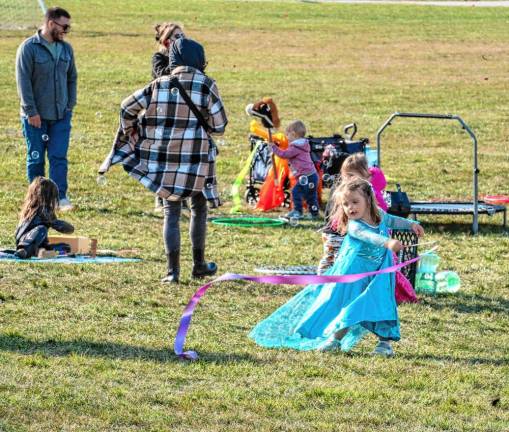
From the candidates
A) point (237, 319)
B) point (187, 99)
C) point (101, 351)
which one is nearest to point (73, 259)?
point (187, 99)

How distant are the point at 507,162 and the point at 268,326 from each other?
31.4 feet

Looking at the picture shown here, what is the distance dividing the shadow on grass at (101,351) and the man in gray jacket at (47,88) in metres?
5.01

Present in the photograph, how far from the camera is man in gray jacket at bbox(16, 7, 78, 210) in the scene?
39.5ft

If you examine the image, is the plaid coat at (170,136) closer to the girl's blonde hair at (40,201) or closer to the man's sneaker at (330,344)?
the girl's blonde hair at (40,201)

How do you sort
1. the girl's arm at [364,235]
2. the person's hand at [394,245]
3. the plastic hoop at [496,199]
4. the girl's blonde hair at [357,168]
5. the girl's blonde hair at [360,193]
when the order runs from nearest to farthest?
1. the person's hand at [394,245]
2. the girl's arm at [364,235]
3. the girl's blonde hair at [360,193]
4. the girl's blonde hair at [357,168]
5. the plastic hoop at [496,199]

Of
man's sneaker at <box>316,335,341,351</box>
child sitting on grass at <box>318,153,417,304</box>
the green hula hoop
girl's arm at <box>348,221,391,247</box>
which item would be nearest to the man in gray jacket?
the green hula hoop

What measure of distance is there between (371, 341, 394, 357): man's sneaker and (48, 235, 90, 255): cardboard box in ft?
11.4

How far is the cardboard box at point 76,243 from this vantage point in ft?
33.6

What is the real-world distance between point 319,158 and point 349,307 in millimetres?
6024

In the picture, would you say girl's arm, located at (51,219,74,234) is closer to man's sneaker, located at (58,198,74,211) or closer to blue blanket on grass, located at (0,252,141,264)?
blue blanket on grass, located at (0,252,141,264)

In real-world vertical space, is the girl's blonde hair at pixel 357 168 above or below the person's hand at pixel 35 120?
below

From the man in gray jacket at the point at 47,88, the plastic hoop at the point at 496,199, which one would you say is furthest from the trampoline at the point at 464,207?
the man in gray jacket at the point at 47,88

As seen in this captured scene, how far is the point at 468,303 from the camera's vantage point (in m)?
8.89

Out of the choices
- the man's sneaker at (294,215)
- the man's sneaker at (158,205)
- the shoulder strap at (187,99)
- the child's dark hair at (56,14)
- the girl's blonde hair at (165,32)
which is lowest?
the man's sneaker at (294,215)
